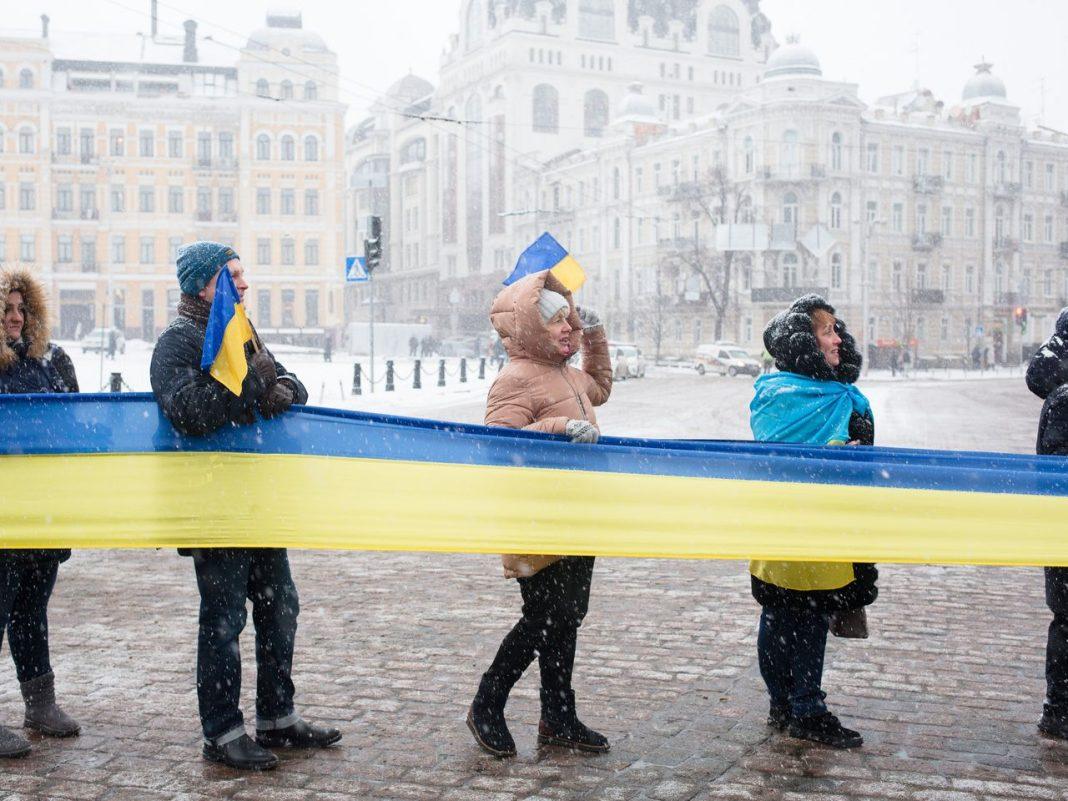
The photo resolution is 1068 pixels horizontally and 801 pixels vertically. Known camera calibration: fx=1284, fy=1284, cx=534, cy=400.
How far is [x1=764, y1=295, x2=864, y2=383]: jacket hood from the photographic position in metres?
5.17

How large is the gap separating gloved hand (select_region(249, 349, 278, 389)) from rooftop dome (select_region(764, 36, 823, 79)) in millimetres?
68293

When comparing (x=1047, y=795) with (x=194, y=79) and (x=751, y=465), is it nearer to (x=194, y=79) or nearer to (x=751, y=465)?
(x=751, y=465)

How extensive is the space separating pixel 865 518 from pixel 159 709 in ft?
10.1

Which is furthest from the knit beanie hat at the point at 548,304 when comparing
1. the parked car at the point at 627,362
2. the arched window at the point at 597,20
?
the arched window at the point at 597,20

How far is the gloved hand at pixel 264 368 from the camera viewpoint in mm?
4719

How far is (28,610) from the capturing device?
5223mm

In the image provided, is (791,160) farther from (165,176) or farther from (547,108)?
(165,176)

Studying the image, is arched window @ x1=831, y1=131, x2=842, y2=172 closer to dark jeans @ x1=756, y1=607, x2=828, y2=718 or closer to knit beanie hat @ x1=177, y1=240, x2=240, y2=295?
dark jeans @ x1=756, y1=607, x2=828, y2=718

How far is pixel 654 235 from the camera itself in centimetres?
7625

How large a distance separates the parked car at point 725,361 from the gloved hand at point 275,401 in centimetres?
5253

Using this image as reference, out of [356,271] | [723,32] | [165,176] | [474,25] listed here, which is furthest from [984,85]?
[356,271]

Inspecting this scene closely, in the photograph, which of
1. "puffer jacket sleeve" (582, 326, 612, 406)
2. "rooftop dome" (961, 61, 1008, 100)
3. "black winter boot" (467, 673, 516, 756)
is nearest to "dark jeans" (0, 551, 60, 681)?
"black winter boot" (467, 673, 516, 756)

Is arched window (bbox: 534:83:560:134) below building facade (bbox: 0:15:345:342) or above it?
above

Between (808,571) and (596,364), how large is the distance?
1.20 m
